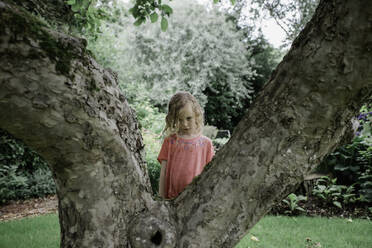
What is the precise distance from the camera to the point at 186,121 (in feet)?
8.60

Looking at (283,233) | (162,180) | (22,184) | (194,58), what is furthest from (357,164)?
(194,58)

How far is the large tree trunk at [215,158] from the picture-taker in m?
1.14

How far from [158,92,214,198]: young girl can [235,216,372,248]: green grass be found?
1872 millimetres

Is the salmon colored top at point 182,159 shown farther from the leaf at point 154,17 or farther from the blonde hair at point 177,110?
the leaf at point 154,17

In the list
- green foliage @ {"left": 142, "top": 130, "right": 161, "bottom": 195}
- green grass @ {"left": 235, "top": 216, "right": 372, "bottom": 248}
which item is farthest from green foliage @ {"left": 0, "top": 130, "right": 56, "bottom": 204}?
green grass @ {"left": 235, "top": 216, "right": 372, "bottom": 248}

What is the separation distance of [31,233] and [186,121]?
3.46m

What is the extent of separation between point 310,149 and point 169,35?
16.2m

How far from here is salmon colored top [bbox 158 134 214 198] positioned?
2.54 metres

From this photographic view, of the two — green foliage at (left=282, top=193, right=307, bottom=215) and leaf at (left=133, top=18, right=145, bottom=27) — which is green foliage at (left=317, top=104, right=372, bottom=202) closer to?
green foliage at (left=282, top=193, right=307, bottom=215)

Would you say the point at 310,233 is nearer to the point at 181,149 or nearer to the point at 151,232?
the point at 181,149

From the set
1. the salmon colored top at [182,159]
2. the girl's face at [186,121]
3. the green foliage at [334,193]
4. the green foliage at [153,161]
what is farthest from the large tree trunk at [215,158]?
the green foliage at [153,161]

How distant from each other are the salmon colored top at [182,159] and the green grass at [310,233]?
73.3 inches

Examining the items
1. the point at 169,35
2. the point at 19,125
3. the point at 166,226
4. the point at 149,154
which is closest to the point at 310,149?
the point at 166,226

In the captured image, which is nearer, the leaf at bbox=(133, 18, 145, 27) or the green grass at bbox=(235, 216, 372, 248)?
the leaf at bbox=(133, 18, 145, 27)
